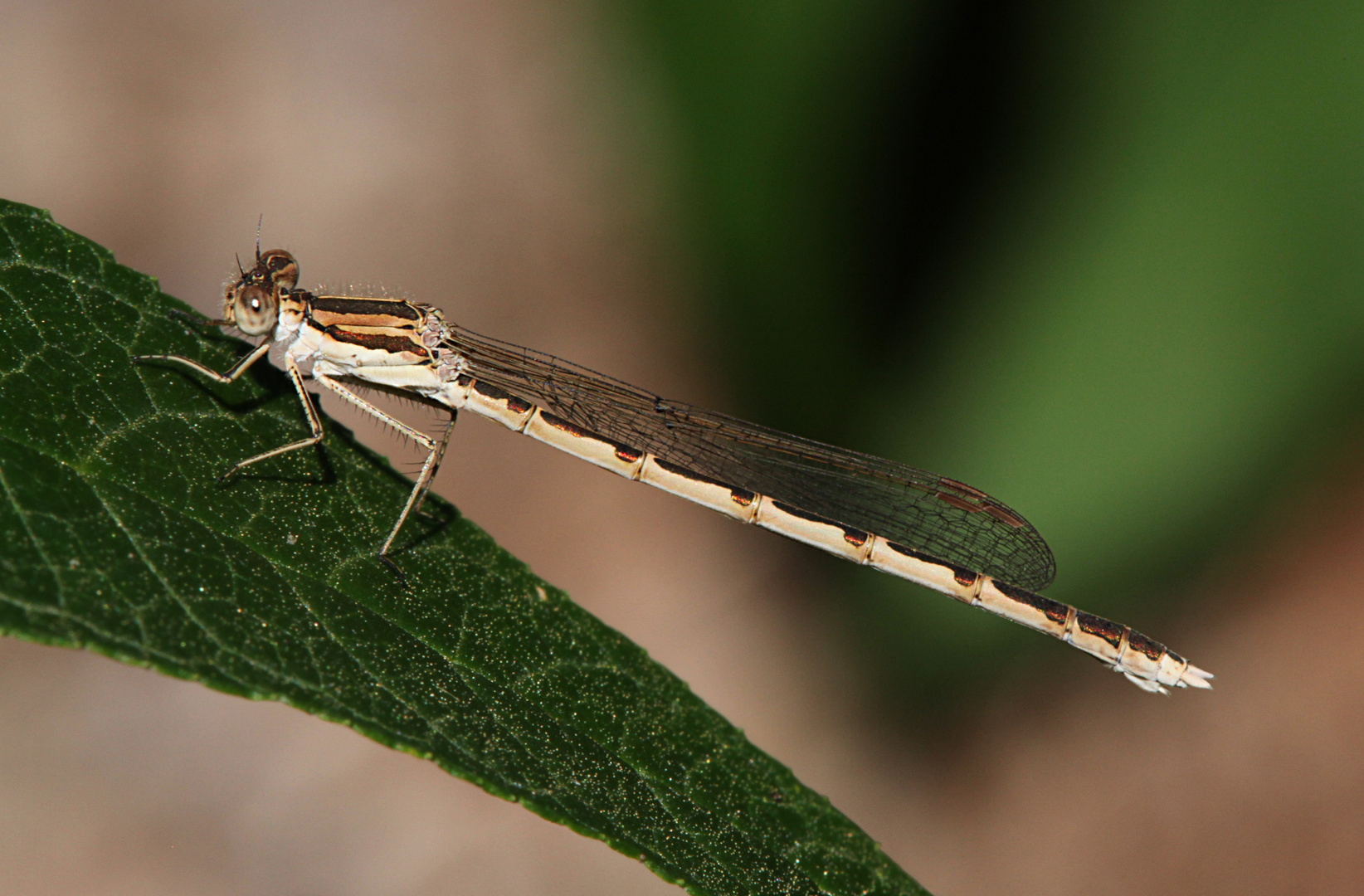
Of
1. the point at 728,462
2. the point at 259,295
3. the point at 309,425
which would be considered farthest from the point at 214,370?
the point at 728,462

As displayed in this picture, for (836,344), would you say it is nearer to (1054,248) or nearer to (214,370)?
(1054,248)

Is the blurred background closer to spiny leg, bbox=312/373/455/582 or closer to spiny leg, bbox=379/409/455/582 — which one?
spiny leg, bbox=312/373/455/582

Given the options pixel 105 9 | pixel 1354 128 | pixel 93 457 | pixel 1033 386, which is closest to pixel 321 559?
pixel 93 457

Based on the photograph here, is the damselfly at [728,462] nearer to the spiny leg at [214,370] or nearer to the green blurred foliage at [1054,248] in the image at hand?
the spiny leg at [214,370]

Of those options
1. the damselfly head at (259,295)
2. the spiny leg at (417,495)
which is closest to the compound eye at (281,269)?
the damselfly head at (259,295)

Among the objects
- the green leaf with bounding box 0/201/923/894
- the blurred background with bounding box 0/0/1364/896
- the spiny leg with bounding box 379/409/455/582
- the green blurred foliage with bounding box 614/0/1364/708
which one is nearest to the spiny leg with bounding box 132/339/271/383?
the green leaf with bounding box 0/201/923/894

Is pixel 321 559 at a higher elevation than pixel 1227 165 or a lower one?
lower

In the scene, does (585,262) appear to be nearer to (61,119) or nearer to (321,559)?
(61,119)
